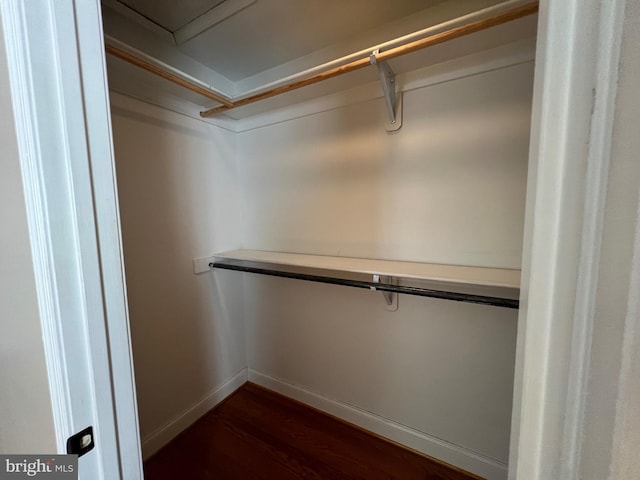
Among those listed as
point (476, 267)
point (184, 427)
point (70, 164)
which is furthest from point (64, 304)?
point (184, 427)

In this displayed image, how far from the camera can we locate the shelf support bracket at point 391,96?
1124 mm

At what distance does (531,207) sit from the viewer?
0.30 m

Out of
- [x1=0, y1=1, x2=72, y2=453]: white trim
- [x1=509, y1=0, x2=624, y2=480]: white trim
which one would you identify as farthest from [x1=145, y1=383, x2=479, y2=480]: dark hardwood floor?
[x1=509, y1=0, x2=624, y2=480]: white trim

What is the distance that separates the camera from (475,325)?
1.23m

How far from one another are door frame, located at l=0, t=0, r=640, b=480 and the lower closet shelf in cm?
74

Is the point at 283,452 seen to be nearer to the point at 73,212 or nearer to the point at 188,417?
the point at 188,417

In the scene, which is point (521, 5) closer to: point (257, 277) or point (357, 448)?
point (257, 277)

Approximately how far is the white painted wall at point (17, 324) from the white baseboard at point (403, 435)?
1.38 meters

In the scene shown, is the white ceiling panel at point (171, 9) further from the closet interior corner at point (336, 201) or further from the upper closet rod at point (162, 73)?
the upper closet rod at point (162, 73)

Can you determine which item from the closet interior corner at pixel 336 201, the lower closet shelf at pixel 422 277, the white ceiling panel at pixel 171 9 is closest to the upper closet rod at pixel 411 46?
the closet interior corner at pixel 336 201

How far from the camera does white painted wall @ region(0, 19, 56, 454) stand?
0.51 m

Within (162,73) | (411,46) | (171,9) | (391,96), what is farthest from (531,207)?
(171,9)

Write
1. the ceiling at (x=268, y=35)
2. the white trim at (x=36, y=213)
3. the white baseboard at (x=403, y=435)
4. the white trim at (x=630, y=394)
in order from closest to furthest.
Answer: the white trim at (x=630, y=394) → the white trim at (x=36, y=213) → the ceiling at (x=268, y=35) → the white baseboard at (x=403, y=435)

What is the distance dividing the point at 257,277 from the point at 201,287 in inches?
14.6
